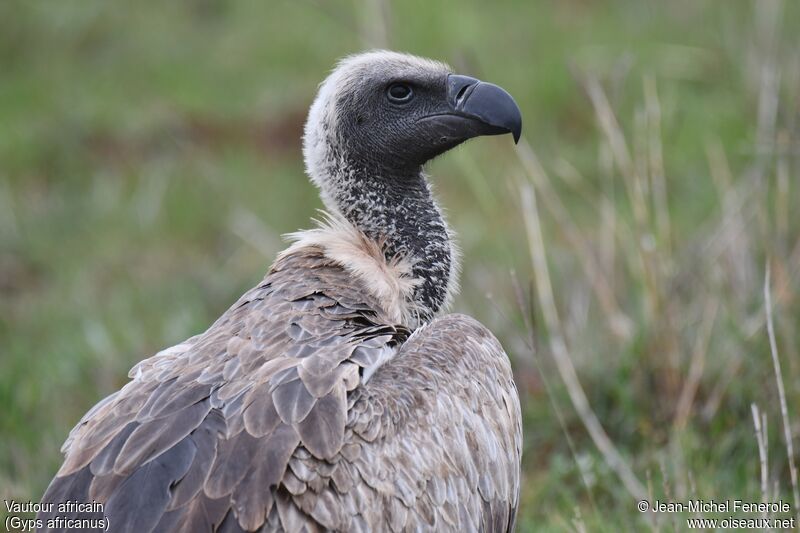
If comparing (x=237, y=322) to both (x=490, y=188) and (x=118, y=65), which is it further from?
(x=118, y=65)

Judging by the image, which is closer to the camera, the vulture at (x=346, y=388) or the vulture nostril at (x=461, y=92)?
the vulture at (x=346, y=388)

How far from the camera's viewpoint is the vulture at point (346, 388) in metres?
3.25

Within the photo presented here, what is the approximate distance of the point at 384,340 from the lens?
12.5 feet

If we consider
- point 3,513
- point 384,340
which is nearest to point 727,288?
point 384,340

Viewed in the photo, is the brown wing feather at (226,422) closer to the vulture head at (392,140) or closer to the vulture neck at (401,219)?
the vulture neck at (401,219)

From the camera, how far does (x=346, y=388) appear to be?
11.5 ft

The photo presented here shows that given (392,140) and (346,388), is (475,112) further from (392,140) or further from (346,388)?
(346,388)

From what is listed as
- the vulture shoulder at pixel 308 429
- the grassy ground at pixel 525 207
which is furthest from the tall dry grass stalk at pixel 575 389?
the vulture shoulder at pixel 308 429

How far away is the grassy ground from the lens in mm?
5316

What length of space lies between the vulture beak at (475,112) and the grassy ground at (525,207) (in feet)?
1.92

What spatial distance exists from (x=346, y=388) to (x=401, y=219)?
3.86 ft

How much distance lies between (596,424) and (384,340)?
1.80m

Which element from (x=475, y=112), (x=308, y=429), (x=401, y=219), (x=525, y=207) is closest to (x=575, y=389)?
(x=525, y=207)

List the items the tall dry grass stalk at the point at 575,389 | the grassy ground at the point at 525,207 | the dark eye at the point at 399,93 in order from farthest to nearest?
1. the grassy ground at the point at 525,207
2. the tall dry grass stalk at the point at 575,389
3. the dark eye at the point at 399,93
